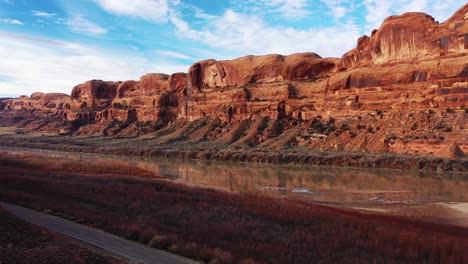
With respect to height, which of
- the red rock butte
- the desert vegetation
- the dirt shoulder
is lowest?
the desert vegetation

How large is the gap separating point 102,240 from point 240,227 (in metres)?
4.24

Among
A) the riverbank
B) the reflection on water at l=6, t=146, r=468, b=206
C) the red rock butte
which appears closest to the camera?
the reflection on water at l=6, t=146, r=468, b=206

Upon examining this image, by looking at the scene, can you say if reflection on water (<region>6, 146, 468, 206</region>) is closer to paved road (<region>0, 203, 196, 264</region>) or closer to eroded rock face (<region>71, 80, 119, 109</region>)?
paved road (<region>0, 203, 196, 264</region>)

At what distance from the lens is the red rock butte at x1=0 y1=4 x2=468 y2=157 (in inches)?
1663

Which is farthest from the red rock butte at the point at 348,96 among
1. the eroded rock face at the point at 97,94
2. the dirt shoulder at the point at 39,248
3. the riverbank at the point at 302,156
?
the dirt shoulder at the point at 39,248

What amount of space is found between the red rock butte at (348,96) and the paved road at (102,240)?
33.6 m

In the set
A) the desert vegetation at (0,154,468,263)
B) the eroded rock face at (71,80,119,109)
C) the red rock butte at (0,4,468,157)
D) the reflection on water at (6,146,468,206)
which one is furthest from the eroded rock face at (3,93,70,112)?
the desert vegetation at (0,154,468,263)

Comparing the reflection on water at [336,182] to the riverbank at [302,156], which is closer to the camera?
the reflection on water at [336,182]

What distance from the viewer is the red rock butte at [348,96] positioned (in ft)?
139

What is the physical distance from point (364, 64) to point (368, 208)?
1589 inches

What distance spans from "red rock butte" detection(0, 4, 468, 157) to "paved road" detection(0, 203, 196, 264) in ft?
110

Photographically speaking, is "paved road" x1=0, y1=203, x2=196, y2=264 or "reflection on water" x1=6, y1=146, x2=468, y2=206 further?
"reflection on water" x1=6, y1=146, x2=468, y2=206

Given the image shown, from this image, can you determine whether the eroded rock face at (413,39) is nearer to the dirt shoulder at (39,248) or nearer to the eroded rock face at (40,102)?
the dirt shoulder at (39,248)

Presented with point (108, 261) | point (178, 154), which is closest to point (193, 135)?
point (178, 154)
